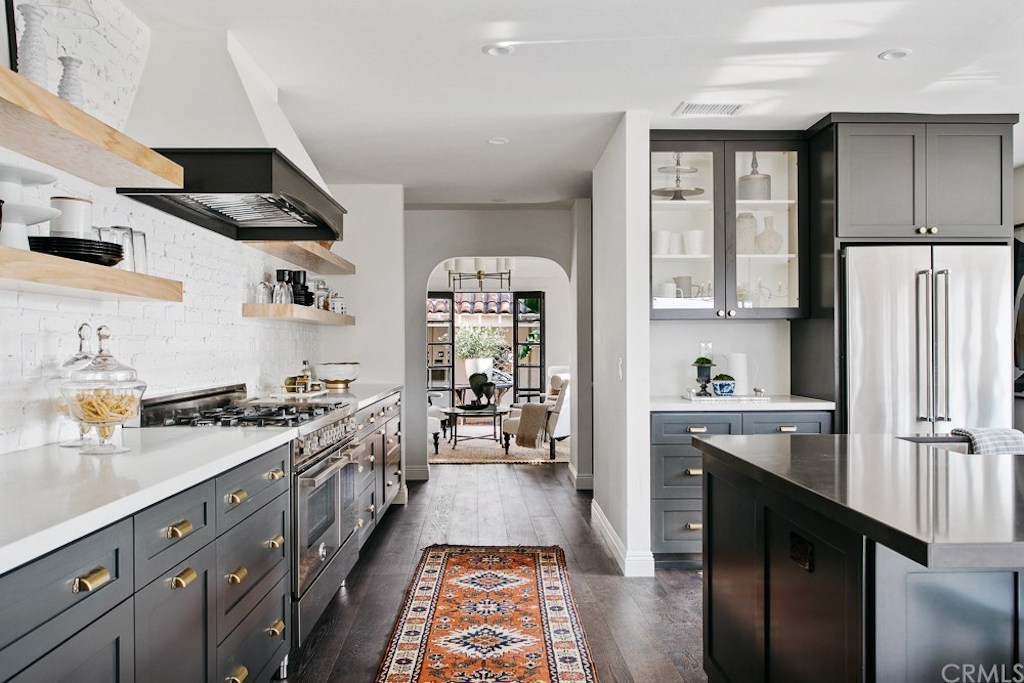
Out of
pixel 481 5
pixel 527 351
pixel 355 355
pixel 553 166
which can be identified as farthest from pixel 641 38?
pixel 527 351

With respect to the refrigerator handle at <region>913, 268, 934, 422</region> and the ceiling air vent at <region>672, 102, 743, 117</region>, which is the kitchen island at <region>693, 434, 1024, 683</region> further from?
the ceiling air vent at <region>672, 102, 743, 117</region>

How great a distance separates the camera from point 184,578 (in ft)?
5.63

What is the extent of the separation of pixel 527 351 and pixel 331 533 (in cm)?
923

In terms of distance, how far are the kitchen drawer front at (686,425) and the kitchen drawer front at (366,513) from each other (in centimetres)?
164

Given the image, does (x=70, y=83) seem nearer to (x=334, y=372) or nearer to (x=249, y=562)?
(x=249, y=562)

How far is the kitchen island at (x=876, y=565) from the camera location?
1.28m

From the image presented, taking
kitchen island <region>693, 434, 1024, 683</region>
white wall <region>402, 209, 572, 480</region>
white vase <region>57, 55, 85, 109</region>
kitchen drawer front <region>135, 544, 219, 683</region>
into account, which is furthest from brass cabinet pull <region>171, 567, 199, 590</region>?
white wall <region>402, 209, 572, 480</region>

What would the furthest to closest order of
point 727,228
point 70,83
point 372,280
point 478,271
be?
point 478,271 < point 372,280 < point 727,228 < point 70,83

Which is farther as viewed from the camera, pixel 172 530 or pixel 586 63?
pixel 586 63

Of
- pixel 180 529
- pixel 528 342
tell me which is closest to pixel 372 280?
pixel 180 529

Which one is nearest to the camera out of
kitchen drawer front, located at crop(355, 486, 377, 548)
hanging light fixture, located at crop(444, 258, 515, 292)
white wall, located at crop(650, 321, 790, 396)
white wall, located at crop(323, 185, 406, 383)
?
kitchen drawer front, located at crop(355, 486, 377, 548)

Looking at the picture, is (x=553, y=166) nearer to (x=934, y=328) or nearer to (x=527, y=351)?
(x=934, y=328)

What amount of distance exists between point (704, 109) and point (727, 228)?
28.6 inches

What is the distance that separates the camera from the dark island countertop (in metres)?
1.16
